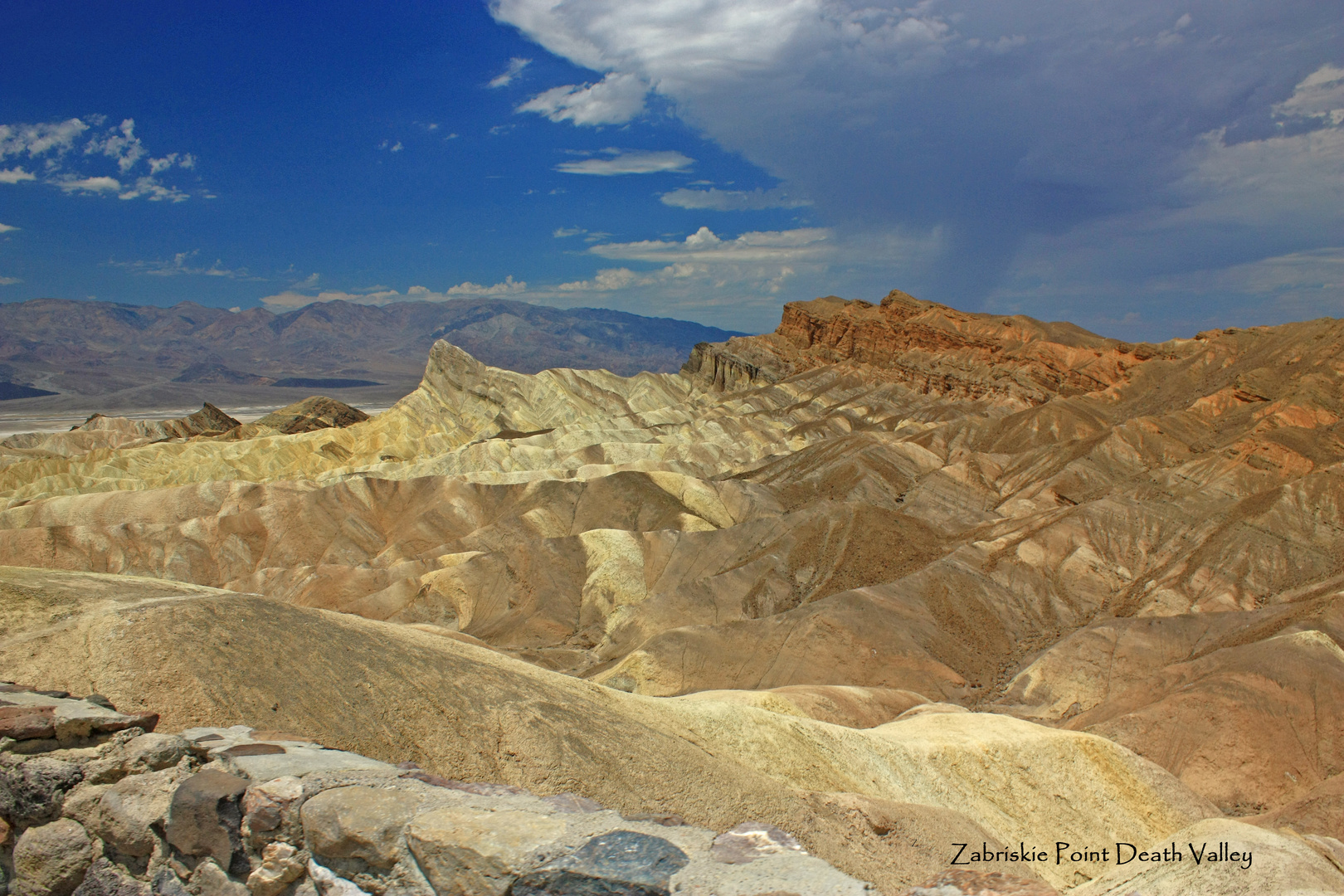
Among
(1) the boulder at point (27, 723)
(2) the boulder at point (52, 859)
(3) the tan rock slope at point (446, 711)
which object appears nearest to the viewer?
(2) the boulder at point (52, 859)

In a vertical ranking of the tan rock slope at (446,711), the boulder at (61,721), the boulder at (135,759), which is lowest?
the tan rock slope at (446,711)

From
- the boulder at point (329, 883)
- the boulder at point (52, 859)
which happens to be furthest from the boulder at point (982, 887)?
the boulder at point (52, 859)

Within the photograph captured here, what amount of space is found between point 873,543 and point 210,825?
40.7 m

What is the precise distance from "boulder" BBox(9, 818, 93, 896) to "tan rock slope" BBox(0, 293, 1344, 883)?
1176cm

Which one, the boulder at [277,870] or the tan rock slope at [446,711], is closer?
the boulder at [277,870]

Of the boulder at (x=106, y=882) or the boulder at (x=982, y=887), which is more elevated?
the boulder at (x=106, y=882)

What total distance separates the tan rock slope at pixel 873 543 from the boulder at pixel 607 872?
10974 millimetres

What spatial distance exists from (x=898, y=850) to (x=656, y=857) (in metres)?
6.26

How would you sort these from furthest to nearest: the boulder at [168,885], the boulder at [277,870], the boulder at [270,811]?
1. the boulder at [168,885]
2. the boulder at [270,811]
3. the boulder at [277,870]

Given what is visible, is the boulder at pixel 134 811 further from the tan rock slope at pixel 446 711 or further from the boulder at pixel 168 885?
the tan rock slope at pixel 446 711

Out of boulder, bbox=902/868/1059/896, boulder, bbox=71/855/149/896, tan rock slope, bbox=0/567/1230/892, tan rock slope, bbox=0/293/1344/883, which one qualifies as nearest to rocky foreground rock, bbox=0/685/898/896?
boulder, bbox=71/855/149/896

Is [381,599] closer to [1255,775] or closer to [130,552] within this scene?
[130,552]

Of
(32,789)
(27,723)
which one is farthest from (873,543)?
(32,789)

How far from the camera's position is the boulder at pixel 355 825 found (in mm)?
5488
